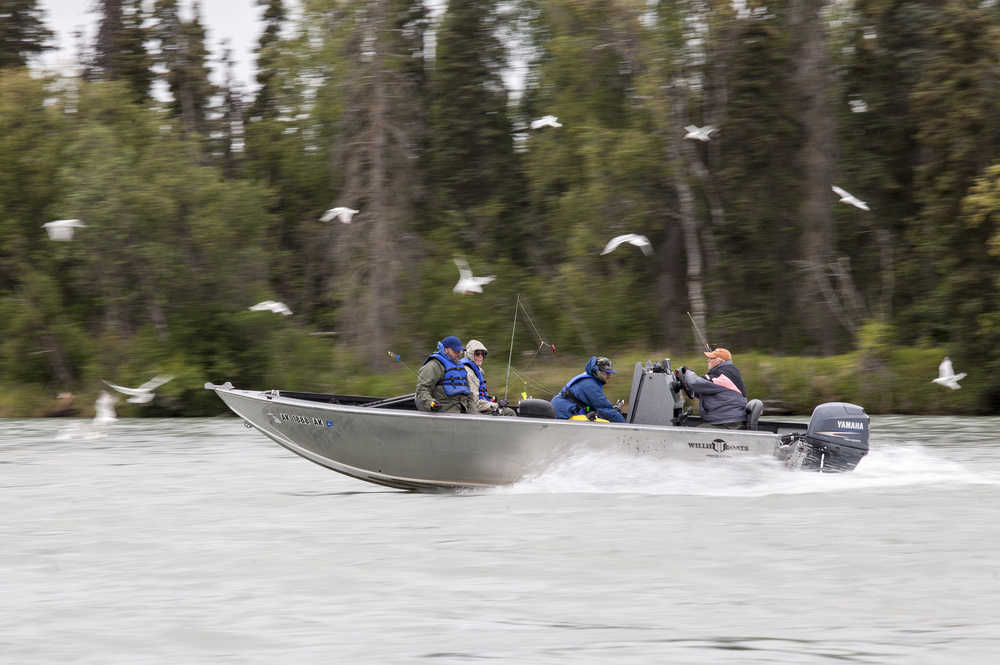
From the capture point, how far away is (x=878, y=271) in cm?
3162

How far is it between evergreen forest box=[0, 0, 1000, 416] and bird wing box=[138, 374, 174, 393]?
280 millimetres

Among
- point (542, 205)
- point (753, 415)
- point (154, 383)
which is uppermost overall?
point (542, 205)

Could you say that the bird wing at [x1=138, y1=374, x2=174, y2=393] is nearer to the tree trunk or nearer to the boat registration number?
the boat registration number

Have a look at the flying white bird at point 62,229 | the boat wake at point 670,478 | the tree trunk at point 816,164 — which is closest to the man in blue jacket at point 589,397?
the boat wake at point 670,478

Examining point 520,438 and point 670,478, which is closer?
point 520,438

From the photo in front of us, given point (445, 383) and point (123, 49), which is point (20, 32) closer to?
point (123, 49)

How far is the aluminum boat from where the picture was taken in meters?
11.0

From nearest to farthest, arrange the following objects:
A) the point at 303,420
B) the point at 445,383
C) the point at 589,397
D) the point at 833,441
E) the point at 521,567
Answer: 1. the point at 521,567
2. the point at 445,383
3. the point at 833,441
4. the point at 589,397
5. the point at 303,420

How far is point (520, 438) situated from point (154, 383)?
1606 centimetres

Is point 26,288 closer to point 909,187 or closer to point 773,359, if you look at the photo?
point 773,359

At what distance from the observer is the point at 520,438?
1102cm

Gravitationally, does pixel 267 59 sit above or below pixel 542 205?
above

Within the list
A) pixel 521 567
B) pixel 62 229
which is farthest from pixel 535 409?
pixel 62 229

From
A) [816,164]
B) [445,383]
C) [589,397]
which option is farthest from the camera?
[816,164]
